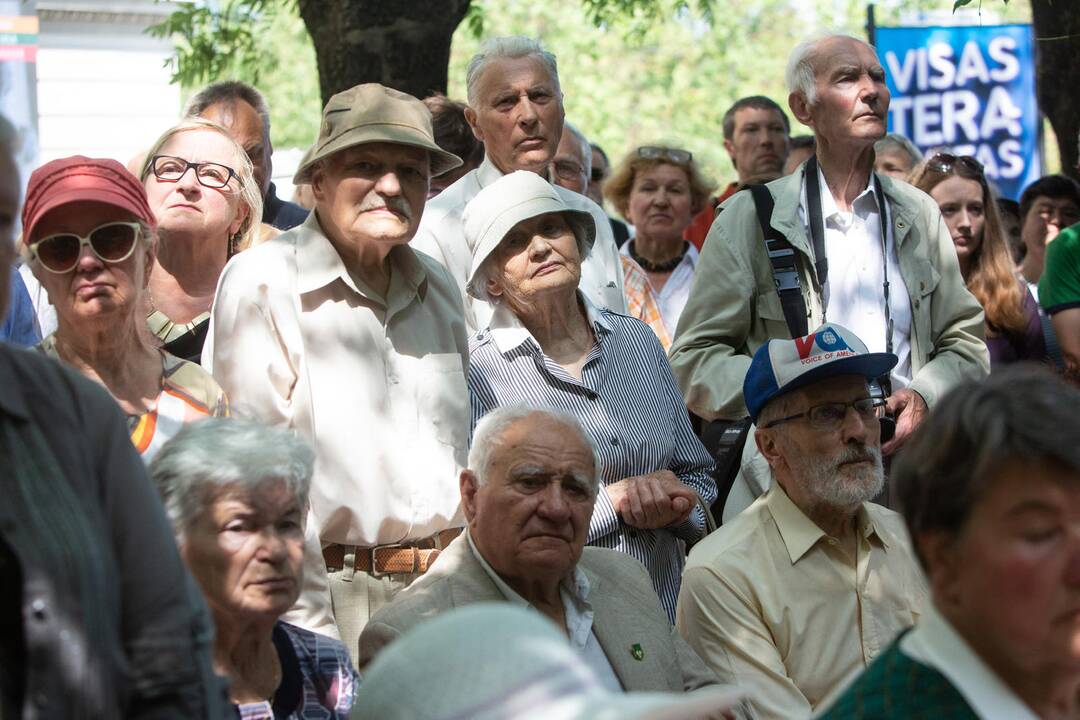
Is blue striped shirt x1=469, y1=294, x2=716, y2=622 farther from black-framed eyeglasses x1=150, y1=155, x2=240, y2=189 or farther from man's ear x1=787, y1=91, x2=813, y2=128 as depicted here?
man's ear x1=787, y1=91, x2=813, y2=128

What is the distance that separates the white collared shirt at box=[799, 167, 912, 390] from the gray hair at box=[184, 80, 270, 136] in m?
2.23

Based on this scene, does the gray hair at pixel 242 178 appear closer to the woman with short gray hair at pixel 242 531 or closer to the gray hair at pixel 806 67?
the woman with short gray hair at pixel 242 531

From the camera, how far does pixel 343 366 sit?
175 inches

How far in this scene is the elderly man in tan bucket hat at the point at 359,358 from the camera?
4.35 metres

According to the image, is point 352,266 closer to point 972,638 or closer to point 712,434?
point 712,434

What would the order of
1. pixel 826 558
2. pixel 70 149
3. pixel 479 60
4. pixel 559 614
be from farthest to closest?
pixel 70 149, pixel 479 60, pixel 826 558, pixel 559 614

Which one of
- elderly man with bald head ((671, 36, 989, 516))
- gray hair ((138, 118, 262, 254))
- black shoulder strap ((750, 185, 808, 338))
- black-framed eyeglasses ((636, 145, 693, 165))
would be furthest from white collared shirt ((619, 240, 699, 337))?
gray hair ((138, 118, 262, 254))

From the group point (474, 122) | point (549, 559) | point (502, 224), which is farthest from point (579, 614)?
point (474, 122)

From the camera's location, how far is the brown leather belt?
441cm

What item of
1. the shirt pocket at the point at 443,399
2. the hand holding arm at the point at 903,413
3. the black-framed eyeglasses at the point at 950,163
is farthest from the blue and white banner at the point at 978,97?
the shirt pocket at the point at 443,399

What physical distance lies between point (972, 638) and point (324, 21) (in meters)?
6.07

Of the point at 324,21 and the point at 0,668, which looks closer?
the point at 0,668

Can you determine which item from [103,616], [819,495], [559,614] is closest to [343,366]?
[559,614]

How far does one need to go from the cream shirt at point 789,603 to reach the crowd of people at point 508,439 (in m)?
0.01
